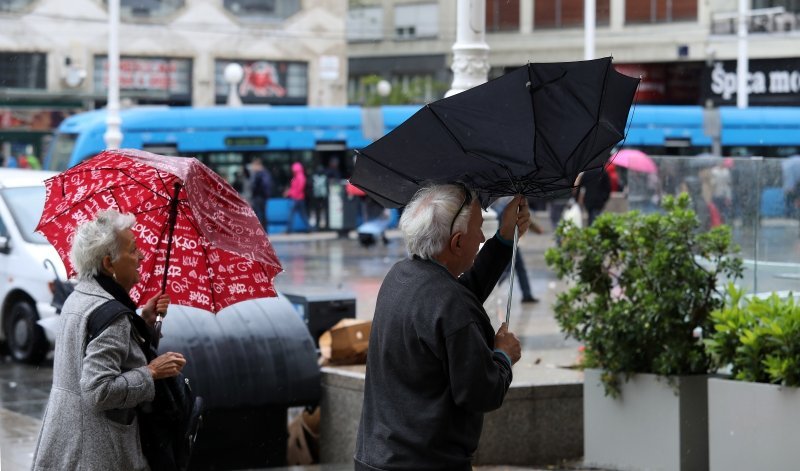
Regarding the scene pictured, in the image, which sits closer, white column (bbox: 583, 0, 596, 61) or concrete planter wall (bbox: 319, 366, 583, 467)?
concrete planter wall (bbox: 319, 366, 583, 467)

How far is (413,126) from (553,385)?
4269 mm

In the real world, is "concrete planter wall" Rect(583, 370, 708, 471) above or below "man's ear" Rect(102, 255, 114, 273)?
below

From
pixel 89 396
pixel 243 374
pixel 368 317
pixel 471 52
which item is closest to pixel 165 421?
pixel 89 396

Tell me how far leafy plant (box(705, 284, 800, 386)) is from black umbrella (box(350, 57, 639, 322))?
8.28 ft

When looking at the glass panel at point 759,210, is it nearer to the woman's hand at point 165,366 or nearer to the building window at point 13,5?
the woman's hand at point 165,366

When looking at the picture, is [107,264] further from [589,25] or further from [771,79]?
[771,79]

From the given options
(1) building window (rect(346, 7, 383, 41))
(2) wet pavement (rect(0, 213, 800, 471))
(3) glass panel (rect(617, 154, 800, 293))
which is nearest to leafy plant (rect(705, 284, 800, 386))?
(3) glass panel (rect(617, 154, 800, 293))

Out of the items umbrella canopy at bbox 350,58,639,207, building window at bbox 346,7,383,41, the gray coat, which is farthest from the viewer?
building window at bbox 346,7,383,41

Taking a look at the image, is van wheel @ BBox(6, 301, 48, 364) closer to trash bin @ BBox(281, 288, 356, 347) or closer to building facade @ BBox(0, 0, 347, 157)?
trash bin @ BBox(281, 288, 356, 347)

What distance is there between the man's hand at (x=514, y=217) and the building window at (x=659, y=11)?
38.7 meters

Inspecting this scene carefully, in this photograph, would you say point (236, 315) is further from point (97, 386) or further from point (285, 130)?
point (285, 130)

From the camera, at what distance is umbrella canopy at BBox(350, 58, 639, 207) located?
14.0ft

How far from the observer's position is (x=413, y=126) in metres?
4.34

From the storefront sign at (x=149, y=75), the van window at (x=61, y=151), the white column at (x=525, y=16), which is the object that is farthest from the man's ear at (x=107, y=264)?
the storefront sign at (x=149, y=75)
